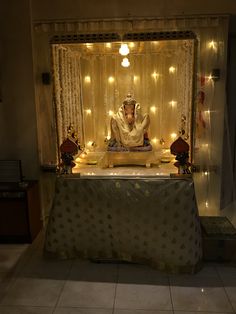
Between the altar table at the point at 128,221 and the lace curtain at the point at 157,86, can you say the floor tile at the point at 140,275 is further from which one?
the lace curtain at the point at 157,86

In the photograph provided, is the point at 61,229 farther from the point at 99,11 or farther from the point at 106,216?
the point at 99,11

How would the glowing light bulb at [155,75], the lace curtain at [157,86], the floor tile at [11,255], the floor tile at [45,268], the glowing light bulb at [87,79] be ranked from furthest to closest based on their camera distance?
the glowing light bulb at [87,79] → the glowing light bulb at [155,75] → the lace curtain at [157,86] → the floor tile at [11,255] → the floor tile at [45,268]

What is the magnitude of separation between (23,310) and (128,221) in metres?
1.15

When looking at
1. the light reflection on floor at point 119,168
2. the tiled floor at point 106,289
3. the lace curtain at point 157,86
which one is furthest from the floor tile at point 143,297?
the lace curtain at point 157,86

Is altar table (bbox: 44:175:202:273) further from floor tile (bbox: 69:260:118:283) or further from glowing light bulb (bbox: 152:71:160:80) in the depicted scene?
glowing light bulb (bbox: 152:71:160:80)

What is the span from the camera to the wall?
3572 mm

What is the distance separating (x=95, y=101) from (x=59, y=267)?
2.35 metres

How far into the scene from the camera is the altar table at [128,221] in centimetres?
284

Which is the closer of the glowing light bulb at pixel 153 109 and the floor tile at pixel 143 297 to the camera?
the floor tile at pixel 143 297

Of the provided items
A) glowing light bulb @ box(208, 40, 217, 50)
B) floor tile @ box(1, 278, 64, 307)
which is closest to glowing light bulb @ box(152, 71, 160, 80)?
glowing light bulb @ box(208, 40, 217, 50)

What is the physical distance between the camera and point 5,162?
3.65 metres

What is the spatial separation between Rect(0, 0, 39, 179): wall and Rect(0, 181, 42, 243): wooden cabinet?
0.45 m

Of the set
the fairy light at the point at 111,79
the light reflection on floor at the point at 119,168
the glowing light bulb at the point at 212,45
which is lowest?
the light reflection on floor at the point at 119,168

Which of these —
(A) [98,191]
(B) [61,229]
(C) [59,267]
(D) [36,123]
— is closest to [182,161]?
(A) [98,191]
